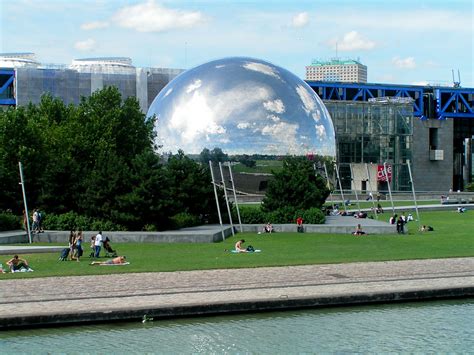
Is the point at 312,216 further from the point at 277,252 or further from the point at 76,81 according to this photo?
the point at 76,81

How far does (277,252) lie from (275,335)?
1397 centimetres

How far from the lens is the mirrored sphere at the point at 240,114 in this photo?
51.9m

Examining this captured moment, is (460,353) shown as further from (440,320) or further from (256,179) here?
(256,179)

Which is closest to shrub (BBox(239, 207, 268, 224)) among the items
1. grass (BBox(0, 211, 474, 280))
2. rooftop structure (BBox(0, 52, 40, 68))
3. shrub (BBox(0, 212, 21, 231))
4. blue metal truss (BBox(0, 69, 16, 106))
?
grass (BBox(0, 211, 474, 280))

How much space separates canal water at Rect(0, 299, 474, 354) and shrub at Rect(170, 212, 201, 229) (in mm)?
20570

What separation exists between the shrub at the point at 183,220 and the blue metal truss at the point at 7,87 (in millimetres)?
57273

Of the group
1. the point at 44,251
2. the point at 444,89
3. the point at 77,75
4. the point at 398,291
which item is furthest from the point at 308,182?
the point at 444,89

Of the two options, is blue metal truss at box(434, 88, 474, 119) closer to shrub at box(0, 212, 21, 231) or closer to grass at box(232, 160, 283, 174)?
grass at box(232, 160, 283, 174)

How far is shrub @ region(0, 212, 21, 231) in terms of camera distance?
129 ft

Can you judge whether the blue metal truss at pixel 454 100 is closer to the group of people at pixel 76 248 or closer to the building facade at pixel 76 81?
the building facade at pixel 76 81

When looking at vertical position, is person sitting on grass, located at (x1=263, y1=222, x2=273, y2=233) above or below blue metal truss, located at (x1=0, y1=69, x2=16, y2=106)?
below

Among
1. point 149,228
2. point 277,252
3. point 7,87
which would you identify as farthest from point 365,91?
point 277,252

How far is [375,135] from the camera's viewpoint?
327ft

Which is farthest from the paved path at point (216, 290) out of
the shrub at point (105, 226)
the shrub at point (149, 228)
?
the shrub at point (149, 228)
